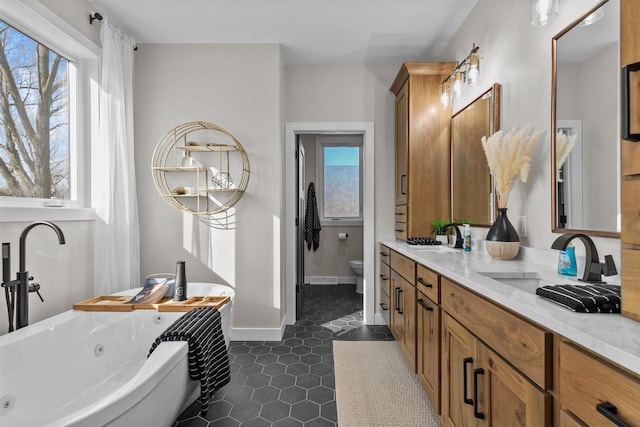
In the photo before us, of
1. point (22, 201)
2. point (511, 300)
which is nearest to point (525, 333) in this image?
point (511, 300)

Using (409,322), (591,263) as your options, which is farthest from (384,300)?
(591,263)

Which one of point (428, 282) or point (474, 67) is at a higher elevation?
point (474, 67)

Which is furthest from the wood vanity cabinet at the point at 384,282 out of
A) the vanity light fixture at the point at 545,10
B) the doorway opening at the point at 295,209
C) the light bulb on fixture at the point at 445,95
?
the vanity light fixture at the point at 545,10

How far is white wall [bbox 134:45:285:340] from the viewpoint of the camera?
3045 millimetres

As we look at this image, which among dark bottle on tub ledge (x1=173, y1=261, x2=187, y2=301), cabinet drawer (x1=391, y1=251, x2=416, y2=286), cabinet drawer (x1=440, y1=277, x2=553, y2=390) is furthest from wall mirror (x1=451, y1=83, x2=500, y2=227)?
dark bottle on tub ledge (x1=173, y1=261, x2=187, y2=301)

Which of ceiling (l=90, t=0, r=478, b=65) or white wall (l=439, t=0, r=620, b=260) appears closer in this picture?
white wall (l=439, t=0, r=620, b=260)

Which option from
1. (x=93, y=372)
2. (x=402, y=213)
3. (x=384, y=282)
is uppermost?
(x=402, y=213)

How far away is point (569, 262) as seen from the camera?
1435 mm

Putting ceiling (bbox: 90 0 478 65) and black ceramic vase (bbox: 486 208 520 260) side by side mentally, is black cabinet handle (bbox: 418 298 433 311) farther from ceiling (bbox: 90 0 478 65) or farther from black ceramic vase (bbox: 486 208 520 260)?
ceiling (bbox: 90 0 478 65)

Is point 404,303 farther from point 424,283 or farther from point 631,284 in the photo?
point 631,284

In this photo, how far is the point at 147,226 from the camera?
10.2ft

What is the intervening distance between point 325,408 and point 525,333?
1437 millimetres

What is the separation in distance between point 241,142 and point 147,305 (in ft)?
5.18

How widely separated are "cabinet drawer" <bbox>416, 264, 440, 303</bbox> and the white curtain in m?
2.24
